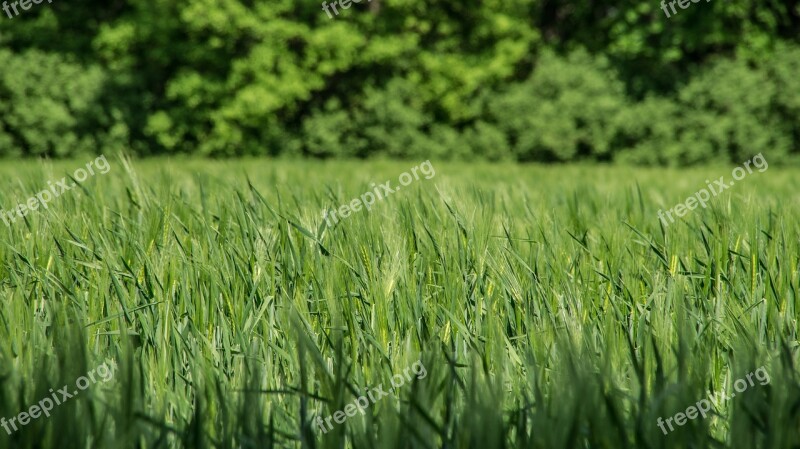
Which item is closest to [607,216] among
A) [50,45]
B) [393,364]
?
[393,364]

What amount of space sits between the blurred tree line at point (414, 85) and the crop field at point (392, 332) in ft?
33.6

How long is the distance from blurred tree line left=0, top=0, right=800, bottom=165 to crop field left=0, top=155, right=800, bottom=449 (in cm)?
1025

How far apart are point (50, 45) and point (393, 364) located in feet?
50.9

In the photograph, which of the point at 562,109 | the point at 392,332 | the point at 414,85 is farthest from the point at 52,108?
the point at 392,332

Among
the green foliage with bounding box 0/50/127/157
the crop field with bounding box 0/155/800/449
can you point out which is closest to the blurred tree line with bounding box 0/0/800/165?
the green foliage with bounding box 0/50/127/157

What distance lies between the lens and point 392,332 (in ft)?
6.31

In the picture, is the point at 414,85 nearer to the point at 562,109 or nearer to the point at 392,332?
the point at 562,109

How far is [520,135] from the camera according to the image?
13.5 meters

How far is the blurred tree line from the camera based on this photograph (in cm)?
1275

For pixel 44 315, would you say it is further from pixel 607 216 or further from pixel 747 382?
pixel 607 216

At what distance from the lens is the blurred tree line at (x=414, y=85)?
12750 millimetres

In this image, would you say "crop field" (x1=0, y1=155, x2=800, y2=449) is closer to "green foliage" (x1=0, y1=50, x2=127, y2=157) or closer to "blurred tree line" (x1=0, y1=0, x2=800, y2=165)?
"blurred tree line" (x1=0, y1=0, x2=800, y2=165)

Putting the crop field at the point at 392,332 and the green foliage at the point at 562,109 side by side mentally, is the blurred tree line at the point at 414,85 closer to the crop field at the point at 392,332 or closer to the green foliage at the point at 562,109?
the green foliage at the point at 562,109

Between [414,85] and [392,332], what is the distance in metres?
→ 11.9
